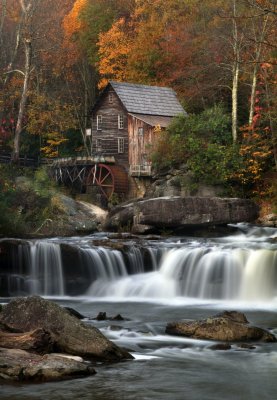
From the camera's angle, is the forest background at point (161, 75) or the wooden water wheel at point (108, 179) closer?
the forest background at point (161, 75)

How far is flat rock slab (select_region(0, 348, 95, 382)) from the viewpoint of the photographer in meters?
9.12

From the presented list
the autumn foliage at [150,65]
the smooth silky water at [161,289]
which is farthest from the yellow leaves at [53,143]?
the smooth silky water at [161,289]

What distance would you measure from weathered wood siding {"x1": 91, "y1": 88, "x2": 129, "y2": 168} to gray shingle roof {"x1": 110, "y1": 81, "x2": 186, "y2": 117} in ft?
3.20

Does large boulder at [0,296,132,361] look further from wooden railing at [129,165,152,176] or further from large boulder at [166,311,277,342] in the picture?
wooden railing at [129,165,152,176]

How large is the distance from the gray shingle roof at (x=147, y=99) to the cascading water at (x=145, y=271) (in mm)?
20094

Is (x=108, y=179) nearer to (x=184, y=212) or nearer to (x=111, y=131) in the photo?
(x=111, y=131)

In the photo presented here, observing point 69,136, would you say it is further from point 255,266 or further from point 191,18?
point 255,266

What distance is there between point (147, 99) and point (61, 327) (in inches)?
1228

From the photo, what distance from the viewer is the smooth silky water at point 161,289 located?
35.6ft

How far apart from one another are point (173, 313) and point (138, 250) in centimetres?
517

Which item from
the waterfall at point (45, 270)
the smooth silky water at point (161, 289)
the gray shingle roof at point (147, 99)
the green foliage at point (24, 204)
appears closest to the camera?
the smooth silky water at point (161, 289)

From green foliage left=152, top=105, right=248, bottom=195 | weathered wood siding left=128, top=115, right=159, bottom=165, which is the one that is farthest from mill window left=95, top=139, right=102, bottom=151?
green foliage left=152, top=105, right=248, bottom=195

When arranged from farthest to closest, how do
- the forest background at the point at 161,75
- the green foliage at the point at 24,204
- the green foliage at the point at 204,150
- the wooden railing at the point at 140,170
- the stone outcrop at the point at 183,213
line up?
the wooden railing at the point at 140,170 → the forest background at the point at 161,75 → the green foliage at the point at 204,150 → the stone outcrop at the point at 183,213 → the green foliage at the point at 24,204

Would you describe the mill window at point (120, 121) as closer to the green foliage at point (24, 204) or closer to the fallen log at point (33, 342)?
the green foliage at point (24, 204)
